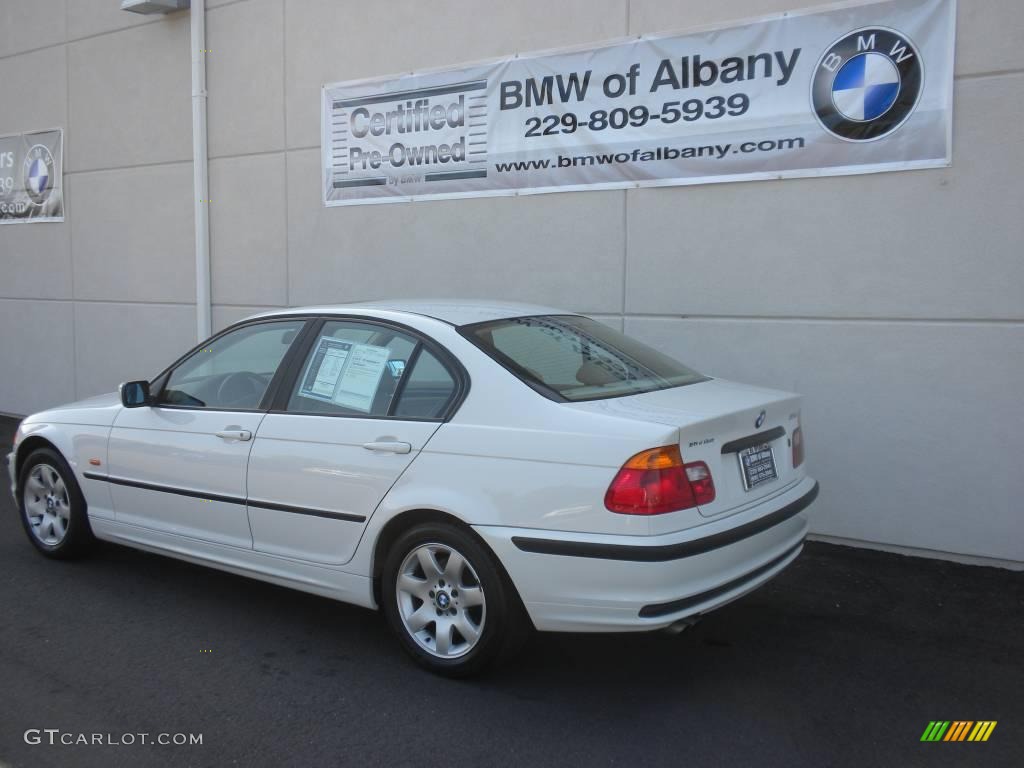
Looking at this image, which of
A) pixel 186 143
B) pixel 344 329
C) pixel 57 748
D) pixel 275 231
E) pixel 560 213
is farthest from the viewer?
pixel 186 143

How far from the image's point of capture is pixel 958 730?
3.66m

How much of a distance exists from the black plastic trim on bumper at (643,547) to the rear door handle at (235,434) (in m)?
1.63

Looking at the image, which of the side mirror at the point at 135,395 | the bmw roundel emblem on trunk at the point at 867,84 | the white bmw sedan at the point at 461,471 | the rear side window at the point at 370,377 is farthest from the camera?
the bmw roundel emblem on trunk at the point at 867,84

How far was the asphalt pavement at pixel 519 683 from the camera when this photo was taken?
3518 millimetres

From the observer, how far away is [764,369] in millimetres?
6285

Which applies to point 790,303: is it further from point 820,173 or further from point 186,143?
point 186,143

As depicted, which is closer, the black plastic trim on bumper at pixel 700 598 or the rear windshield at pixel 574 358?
the black plastic trim on bumper at pixel 700 598

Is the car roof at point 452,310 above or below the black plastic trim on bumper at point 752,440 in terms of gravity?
above

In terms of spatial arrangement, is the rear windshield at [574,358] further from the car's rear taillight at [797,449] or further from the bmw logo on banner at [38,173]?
the bmw logo on banner at [38,173]

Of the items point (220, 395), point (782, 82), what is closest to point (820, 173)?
point (782, 82)

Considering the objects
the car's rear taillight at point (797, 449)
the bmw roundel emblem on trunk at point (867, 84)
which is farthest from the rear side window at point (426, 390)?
the bmw roundel emblem on trunk at point (867, 84)

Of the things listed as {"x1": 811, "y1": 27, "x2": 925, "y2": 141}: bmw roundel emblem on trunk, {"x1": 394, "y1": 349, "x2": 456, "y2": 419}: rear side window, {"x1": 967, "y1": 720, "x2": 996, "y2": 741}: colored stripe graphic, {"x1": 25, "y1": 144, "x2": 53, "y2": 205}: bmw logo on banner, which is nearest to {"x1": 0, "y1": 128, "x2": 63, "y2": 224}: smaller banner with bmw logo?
{"x1": 25, "y1": 144, "x2": 53, "y2": 205}: bmw logo on banner

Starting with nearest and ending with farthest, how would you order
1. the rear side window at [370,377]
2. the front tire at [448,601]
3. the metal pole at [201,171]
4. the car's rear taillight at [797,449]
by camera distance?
the front tire at [448,601] < the rear side window at [370,377] < the car's rear taillight at [797,449] < the metal pole at [201,171]

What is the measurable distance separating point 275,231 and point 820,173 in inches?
198
